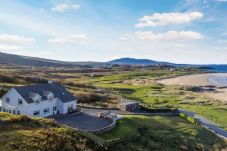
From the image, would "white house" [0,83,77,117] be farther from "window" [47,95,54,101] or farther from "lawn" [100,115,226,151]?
"lawn" [100,115,226,151]

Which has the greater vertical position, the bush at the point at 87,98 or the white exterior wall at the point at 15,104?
the white exterior wall at the point at 15,104

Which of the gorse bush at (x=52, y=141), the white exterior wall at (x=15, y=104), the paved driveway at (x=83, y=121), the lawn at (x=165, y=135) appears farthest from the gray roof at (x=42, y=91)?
the gorse bush at (x=52, y=141)

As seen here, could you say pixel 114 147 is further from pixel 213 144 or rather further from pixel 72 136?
pixel 213 144

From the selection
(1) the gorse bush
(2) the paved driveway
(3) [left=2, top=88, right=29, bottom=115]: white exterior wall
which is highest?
(3) [left=2, top=88, right=29, bottom=115]: white exterior wall

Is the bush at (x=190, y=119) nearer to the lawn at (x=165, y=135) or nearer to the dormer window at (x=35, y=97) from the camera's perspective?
the lawn at (x=165, y=135)

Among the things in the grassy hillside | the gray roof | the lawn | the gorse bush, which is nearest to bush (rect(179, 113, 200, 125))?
the lawn

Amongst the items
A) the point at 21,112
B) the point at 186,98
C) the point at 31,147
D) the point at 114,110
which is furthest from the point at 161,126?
the point at 186,98

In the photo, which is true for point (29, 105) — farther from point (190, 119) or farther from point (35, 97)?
point (190, 119)
